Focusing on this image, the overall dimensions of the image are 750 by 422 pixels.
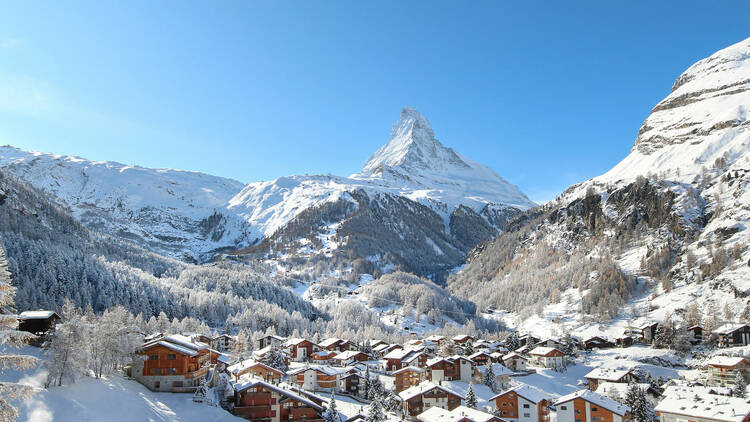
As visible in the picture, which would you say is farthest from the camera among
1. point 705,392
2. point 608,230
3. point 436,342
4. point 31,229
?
point 608,230

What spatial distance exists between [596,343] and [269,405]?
300 feet

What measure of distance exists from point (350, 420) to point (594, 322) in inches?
3967

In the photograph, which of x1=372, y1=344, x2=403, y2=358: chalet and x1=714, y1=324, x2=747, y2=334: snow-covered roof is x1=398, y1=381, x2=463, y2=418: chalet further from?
x1=714, y1=324, x2=747, y2=334: snow-covered roof

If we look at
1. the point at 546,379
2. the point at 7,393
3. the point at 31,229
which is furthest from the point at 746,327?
the point at 31,229

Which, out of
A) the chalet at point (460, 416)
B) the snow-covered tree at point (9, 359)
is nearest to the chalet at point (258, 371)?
the chalet at point (460, 416)

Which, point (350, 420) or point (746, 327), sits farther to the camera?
point (746, 327)

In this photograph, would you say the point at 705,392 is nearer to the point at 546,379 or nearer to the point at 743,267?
the point at 546,379

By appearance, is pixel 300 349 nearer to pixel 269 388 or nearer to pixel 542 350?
pixel 542 350

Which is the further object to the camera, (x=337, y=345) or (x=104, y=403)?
(x=337, y=345)

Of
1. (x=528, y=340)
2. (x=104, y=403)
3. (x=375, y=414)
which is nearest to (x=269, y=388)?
(x=375, y=414)

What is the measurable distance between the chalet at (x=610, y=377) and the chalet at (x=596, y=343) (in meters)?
36.1

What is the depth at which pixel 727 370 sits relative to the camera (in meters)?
82.4

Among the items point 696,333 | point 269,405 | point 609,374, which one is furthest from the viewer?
point 696,333

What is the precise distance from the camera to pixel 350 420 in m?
64.4
